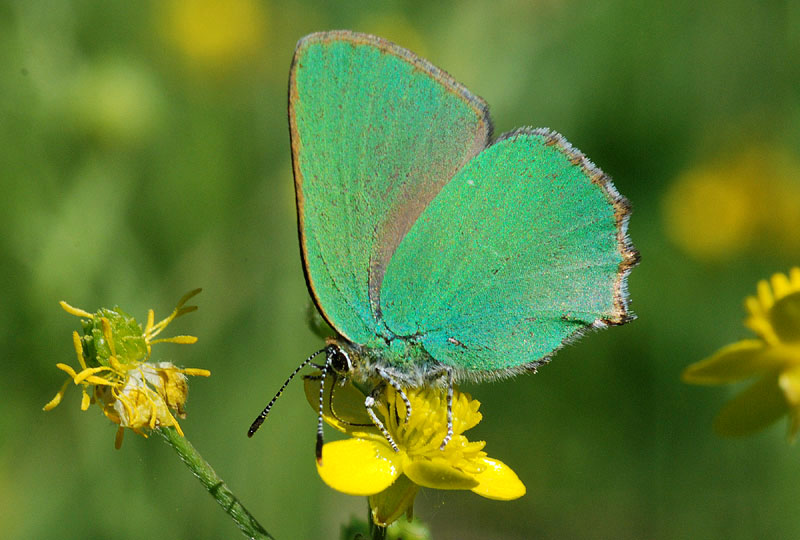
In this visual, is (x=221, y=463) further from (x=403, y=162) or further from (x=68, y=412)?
(x=403, y=162)

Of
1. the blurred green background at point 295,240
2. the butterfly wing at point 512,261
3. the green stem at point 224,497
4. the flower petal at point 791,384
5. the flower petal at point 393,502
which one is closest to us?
the flower petal at point 791,384

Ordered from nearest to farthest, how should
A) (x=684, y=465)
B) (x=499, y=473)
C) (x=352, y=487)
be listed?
(x=352, y=487) < (x=499, y=473) < (x=684, y=465)

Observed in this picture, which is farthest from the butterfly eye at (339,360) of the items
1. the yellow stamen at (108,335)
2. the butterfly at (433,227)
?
the yellow stamen at (108,335)

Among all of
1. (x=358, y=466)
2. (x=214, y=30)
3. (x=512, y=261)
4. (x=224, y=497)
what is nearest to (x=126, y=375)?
(x=224, y=497)

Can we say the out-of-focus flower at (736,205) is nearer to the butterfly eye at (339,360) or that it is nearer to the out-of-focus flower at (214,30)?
the out-of-focus flower at (214,30)

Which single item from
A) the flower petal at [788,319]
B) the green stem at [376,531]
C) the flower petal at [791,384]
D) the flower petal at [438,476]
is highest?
the flower petal at [788,319]

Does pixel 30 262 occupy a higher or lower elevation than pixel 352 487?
higher

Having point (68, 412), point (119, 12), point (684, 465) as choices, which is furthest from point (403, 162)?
point (119, 12)
